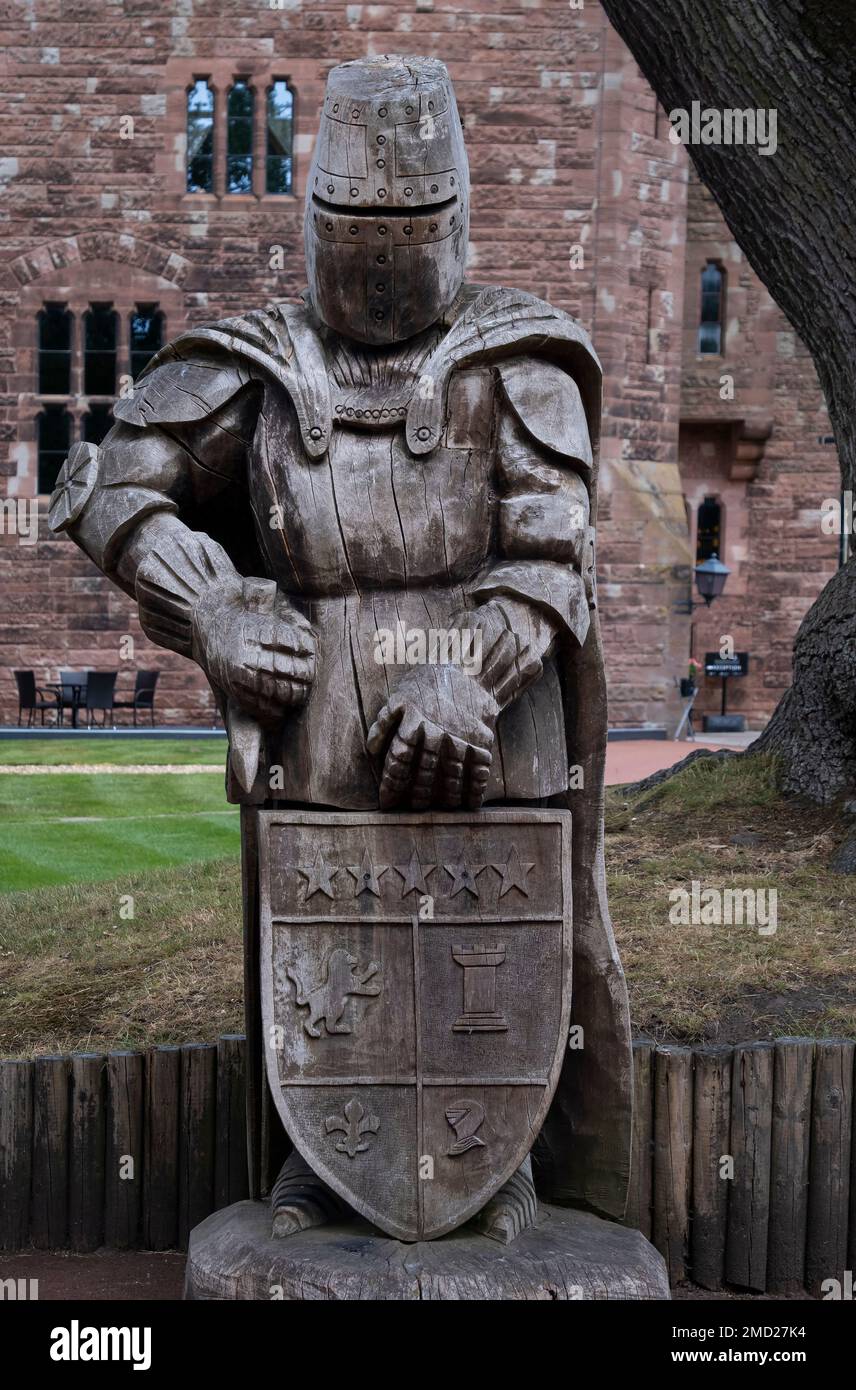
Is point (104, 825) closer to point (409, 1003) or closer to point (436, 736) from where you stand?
point (409, 1003)

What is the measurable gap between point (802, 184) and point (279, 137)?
1365cm

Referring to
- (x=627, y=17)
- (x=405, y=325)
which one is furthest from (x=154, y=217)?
(x=405, y=325)

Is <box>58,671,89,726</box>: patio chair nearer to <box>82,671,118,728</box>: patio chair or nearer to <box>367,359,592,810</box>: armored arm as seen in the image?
<box>82,671,118,728</box>: patio chair

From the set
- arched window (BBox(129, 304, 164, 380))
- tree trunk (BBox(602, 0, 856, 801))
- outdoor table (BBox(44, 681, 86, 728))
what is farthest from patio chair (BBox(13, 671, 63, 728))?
tree trunk (BBox(602, 0, 856, 801))

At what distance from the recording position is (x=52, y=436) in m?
19.2

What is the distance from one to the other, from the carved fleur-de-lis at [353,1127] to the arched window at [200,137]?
17422 mm

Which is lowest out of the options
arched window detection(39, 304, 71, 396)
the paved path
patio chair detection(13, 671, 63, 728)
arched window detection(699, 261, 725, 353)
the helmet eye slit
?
the paved path

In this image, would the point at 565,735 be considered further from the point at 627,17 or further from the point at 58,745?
the point at 58,745

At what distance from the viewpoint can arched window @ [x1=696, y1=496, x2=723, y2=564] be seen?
2266 centimetres

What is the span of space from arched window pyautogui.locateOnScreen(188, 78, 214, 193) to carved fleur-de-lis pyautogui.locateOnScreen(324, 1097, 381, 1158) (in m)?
17.4

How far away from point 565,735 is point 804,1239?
1574mm

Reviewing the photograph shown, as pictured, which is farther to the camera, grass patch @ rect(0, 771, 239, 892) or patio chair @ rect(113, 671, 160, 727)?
patio chair @ rect(113, 671, 160, 727)

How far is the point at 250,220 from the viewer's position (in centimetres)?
1861

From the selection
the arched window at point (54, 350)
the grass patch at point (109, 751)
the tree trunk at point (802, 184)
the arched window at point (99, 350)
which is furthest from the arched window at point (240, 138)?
the tree trunk at point (802, 184)
